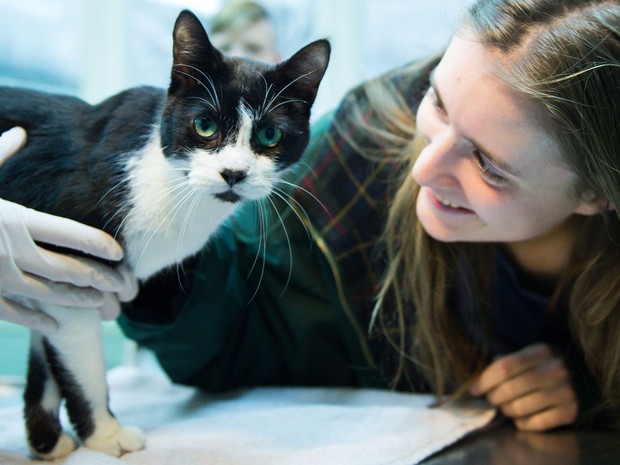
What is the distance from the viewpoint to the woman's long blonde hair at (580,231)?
0.80 metres

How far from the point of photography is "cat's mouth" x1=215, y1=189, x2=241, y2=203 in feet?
2.69

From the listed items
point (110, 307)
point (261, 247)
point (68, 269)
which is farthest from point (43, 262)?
point (261, 247)

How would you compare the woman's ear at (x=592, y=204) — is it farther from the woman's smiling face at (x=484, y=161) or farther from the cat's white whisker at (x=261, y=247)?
the cat's white whisker at (x=261, y=247)

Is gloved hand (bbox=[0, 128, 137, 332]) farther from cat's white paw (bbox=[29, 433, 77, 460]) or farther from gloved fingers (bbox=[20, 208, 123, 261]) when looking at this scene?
cat's white paw (bbox=[29, 433, 77, 460])

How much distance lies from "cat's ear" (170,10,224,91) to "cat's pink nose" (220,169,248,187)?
0.13m

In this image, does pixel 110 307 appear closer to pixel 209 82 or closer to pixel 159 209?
pixel 159 209

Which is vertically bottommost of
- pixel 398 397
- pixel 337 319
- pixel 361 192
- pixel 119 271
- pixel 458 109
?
pixel 398 397

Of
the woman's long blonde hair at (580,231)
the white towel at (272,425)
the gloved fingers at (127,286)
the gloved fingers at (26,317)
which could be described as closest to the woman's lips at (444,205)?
the woman's long blonde hair at (580,231)

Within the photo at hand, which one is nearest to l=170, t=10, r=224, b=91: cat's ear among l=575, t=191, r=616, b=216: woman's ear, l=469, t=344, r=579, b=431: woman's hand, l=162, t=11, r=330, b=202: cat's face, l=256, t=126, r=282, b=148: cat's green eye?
l=162, t=11, r=330, b=202: cat's face

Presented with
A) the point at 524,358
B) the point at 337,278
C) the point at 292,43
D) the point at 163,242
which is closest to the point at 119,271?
the point at 163,242

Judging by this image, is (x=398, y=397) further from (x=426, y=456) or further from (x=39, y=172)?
(x=39, y=172)

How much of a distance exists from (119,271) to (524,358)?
74cm

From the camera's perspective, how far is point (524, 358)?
45.0 inches

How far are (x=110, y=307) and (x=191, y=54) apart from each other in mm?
391
